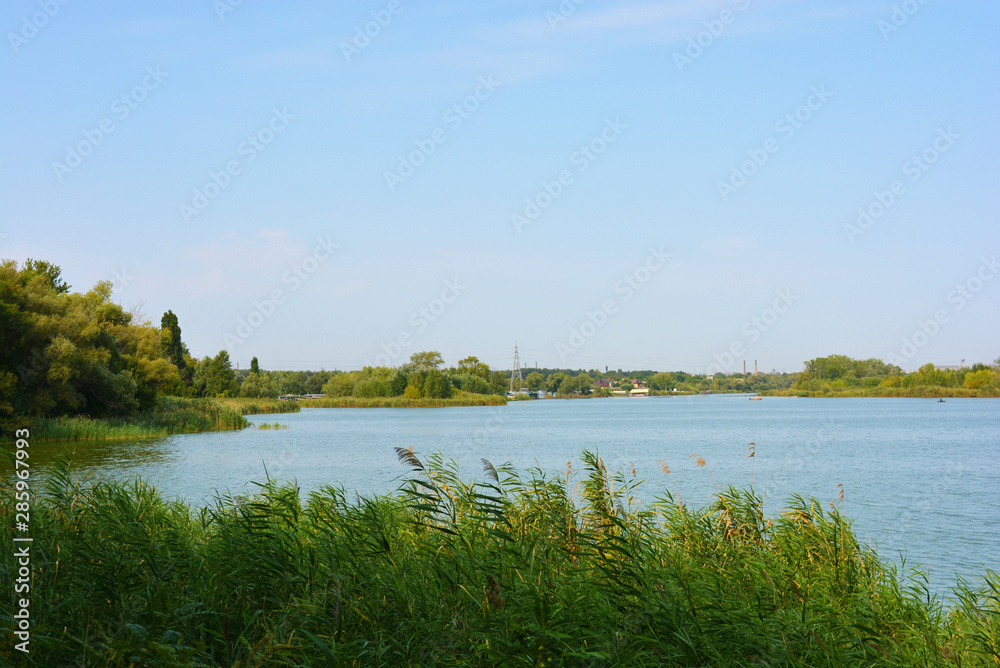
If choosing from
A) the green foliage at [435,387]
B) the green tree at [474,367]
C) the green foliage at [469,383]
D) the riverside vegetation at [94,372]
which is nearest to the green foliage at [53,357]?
the riverside vegetation at [94,372]

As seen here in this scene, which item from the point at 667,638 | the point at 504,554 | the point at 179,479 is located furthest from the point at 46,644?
the point at 179,479

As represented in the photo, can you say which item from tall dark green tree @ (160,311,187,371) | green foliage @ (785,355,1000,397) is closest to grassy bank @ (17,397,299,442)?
tall dark green tree @ (160,311,187,371)

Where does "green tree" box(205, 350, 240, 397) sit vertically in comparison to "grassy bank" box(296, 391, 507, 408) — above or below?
above

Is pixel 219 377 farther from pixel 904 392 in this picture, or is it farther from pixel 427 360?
pixel 904 392

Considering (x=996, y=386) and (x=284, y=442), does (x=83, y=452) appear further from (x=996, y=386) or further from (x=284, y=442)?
(x=996, y=386)

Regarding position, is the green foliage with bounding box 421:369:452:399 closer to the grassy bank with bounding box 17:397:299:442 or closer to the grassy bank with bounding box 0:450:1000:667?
the grassy bank with bounding box 17:397:299:442

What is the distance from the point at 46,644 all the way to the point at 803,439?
40289mm

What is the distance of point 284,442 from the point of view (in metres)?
39.7

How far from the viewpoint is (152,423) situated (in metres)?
44.2

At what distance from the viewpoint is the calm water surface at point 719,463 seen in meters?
16.0

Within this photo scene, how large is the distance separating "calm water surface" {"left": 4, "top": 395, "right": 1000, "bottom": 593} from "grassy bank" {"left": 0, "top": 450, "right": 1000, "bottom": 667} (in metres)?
2.48

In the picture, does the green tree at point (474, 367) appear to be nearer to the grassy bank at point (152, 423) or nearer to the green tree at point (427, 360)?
the green tree at point (427, 360)

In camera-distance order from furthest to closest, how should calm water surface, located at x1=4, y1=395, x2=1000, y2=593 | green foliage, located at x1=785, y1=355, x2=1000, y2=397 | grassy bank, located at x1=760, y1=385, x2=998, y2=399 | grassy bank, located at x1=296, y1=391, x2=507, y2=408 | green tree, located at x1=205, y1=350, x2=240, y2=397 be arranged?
green foliage, located at x1=785, y1=355, x2=1000, y2=397, grassy bank, located at x1=760, y1=385, x2=998, y2=399, grassy bank, located at x1=296, y1=391, x2=507, y2=408, green tree, located at x1=205, y1=350, x2=240, y2=397, calm water surface, located at x1=4, y1=395, x2=1000, y2=593

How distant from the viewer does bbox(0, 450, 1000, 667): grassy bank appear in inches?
209
